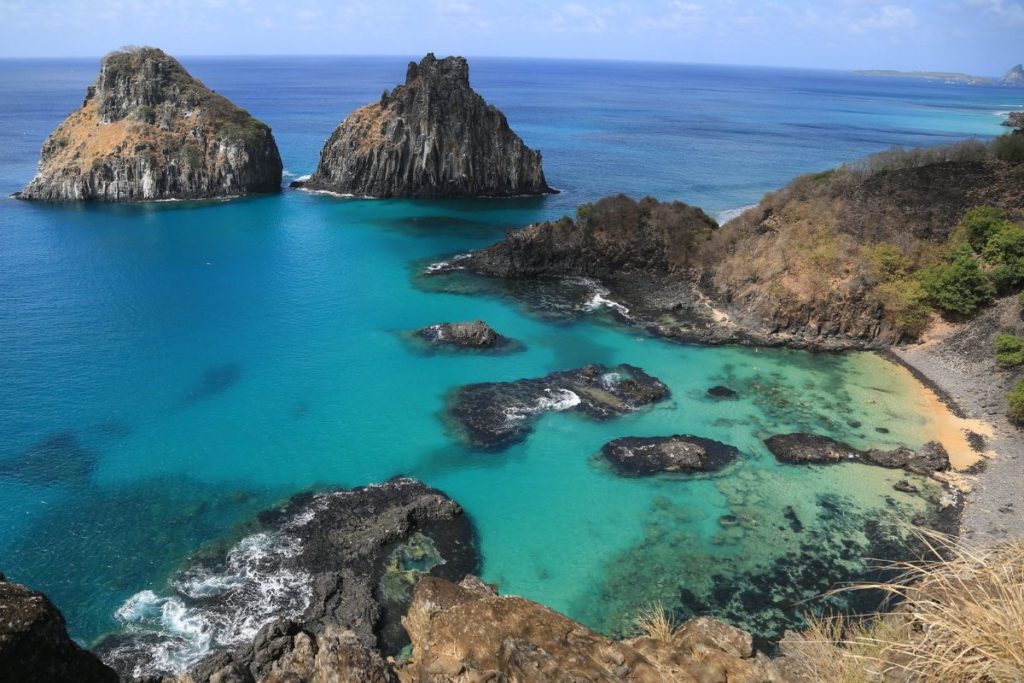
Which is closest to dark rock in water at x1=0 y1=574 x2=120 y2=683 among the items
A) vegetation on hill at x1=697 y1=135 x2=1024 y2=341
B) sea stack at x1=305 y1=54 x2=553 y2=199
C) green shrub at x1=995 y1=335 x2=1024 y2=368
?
vegetation on hill at x1=697 y1=135 x2=1024 y2=341

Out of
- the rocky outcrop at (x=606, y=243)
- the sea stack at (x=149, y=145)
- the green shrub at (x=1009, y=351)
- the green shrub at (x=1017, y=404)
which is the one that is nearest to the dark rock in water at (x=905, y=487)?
the green shrub at (x=1017, y=404)

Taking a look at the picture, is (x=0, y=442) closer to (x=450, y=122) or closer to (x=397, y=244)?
(x=397, y=244)

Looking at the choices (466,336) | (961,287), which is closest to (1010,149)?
(961,287)

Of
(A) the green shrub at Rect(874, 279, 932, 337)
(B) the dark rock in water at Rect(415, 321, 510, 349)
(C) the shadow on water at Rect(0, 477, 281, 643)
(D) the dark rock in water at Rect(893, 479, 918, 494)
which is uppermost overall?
(A) the green shrub at Rect(874, 279, 932, 337)

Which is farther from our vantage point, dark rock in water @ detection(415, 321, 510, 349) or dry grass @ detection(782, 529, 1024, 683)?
dark rock in water @ detection(415, 321, 510, 349)

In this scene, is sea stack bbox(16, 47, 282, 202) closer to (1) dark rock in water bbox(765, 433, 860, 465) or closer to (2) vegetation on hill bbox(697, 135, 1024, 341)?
(2) vegetation on hill bbox(697, 135, 1024, 341)

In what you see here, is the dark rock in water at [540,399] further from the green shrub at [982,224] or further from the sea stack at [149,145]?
the sea stack at [149,145]
